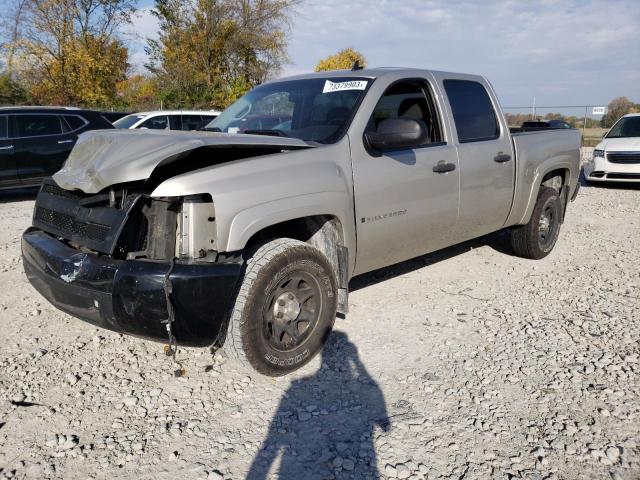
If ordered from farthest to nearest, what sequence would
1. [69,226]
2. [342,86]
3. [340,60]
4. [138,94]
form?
1. [340,60]
2. [138,94]
3. [342,86]
4. [69,226]

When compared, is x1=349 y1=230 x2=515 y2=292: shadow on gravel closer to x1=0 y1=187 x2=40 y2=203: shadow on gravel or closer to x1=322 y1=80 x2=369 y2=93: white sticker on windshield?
x1=322 y1=80 x2=369 y2=93: white sticker on windshield

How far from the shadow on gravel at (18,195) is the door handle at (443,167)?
8269 millimetres

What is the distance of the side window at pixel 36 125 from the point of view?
9203 mm

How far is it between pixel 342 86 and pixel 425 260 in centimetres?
251

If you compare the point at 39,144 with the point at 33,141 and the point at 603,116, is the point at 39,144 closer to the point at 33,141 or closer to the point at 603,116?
the point at 33,141

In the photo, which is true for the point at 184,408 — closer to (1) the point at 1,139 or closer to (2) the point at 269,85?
(2) the point at 269,85

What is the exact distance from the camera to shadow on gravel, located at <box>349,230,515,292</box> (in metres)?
5.09

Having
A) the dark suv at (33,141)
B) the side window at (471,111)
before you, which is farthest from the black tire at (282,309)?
the dark suv at (33,141)

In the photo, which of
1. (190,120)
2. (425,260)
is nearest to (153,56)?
(190,120)

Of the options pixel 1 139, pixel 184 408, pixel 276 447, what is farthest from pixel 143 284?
pixel 1 139

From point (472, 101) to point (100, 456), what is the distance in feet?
13.4

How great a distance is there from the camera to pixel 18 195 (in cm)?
1009

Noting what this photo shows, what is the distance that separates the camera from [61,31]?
870 inches

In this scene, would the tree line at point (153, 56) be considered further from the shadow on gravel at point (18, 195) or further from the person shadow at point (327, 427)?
the person shadow at point (327, 427)
